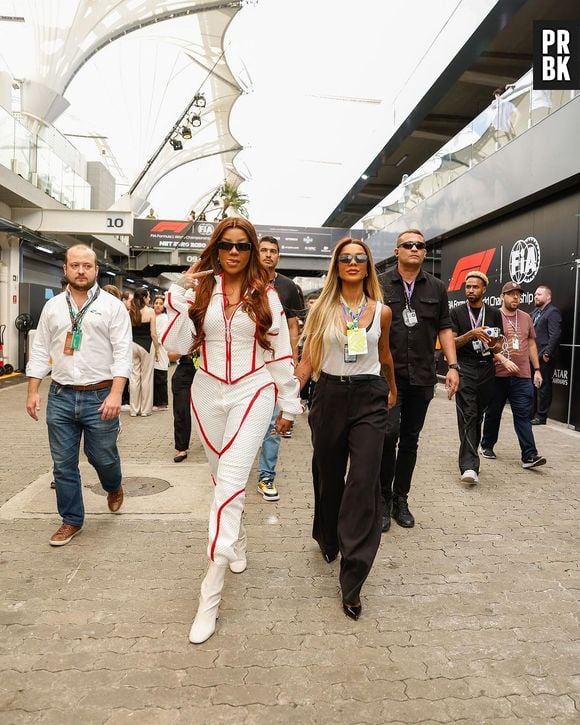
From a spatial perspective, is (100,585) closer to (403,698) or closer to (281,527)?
(281,527)

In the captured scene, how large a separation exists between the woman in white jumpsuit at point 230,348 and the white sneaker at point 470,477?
302cm

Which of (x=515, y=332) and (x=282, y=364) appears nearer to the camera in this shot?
(x=282, y=364)

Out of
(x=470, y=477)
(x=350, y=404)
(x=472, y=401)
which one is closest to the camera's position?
(x=350, y=404)

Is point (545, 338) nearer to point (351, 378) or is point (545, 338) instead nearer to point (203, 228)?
point (351, 378)

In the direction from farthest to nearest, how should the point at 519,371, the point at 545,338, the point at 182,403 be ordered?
the point at 545,338
the point at 182,403
the point at 519,371

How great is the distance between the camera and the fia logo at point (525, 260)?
10305mm

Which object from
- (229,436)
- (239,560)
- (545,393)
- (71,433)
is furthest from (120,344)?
(545,393)

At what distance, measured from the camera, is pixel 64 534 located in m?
3.93

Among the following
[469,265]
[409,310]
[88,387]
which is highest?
[469,265]

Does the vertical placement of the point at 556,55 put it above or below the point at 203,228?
below

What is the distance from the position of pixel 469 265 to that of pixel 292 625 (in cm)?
1191

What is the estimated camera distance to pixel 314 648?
2682 millimetres

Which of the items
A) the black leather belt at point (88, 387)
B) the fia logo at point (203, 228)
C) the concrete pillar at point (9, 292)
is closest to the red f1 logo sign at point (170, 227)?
the fia logo at point (203, 228)

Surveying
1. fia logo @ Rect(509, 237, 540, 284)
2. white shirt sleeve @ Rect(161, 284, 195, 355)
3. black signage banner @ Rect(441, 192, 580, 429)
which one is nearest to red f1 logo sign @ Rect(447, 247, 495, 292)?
black signage banner @ Rect(441, 192, 580, 429)
